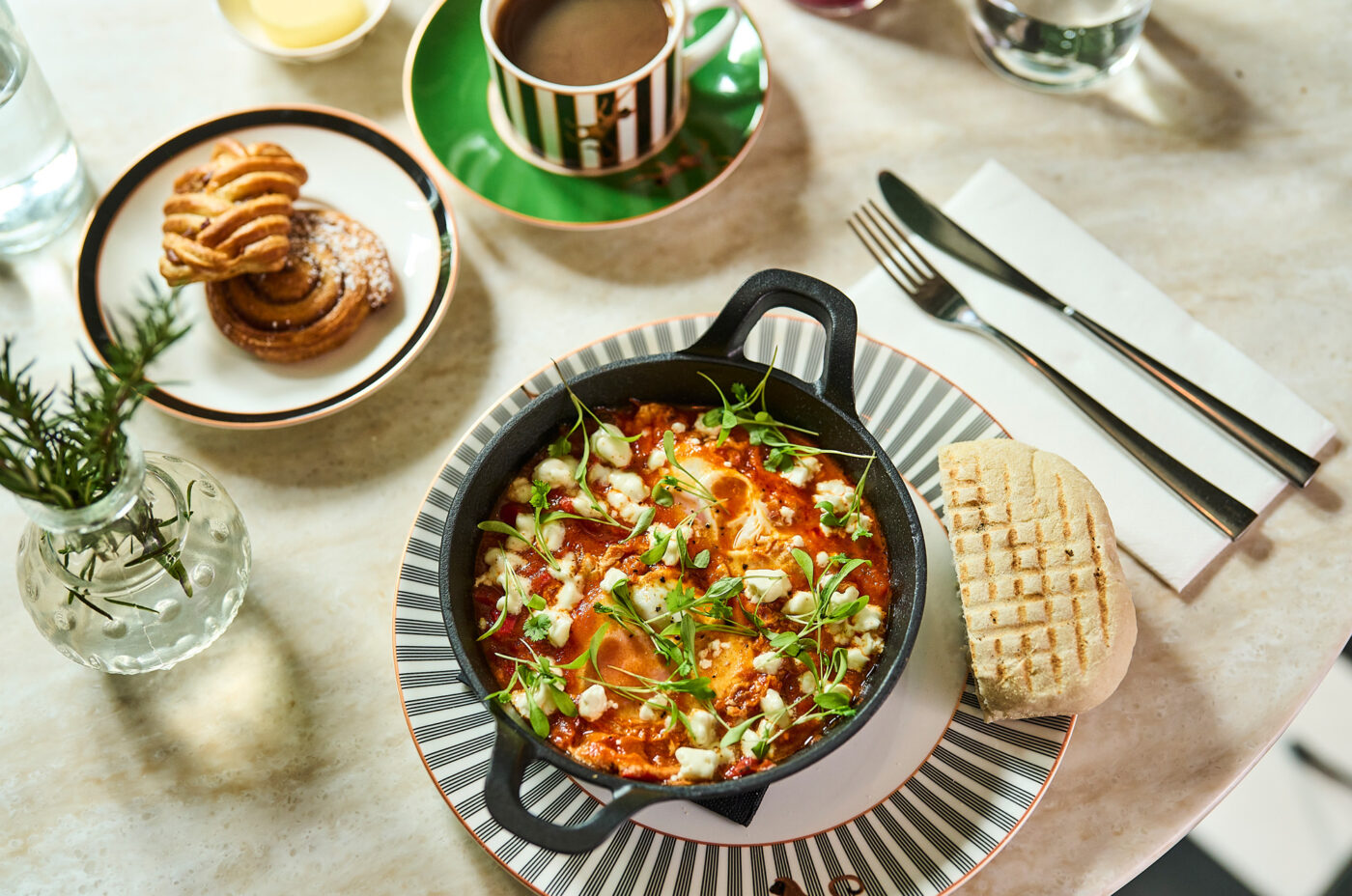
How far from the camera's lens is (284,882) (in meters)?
1.72

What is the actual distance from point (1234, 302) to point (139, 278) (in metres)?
2.13

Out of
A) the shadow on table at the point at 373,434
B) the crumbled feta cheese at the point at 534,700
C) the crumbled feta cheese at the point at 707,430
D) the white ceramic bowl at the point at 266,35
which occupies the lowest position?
the shadow on table at the point at 373,434

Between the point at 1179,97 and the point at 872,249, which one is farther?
the point at 1179,97

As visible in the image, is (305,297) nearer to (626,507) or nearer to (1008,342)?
(626,507)

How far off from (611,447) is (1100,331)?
98cm

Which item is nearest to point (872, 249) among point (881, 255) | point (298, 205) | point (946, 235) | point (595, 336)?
point (881, 255)

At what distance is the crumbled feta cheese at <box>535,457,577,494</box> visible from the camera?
5.56ft

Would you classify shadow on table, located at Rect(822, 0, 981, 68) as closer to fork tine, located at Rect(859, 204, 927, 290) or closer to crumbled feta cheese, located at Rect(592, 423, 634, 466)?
fork tine, located at Rect(859, 204, 927, 290)

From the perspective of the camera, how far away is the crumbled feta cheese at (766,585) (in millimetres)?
1594

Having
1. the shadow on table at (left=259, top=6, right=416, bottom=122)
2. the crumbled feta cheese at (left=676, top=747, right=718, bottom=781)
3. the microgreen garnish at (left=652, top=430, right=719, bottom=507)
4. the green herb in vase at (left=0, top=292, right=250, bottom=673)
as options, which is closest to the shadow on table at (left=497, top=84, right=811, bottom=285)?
the shadow on table at (left=259, top=6, right=416, bottom=122)

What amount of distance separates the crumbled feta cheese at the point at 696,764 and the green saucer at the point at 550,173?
1.03 meters

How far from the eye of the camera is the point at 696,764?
1.51 m

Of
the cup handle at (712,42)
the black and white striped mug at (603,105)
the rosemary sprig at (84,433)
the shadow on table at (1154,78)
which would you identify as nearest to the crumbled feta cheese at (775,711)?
the rosemary sprig at (84,433)

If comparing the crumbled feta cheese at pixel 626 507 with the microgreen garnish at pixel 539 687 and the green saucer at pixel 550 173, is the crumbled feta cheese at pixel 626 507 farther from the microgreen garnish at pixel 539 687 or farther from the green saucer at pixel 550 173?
the green saucer at pixel 550 173
